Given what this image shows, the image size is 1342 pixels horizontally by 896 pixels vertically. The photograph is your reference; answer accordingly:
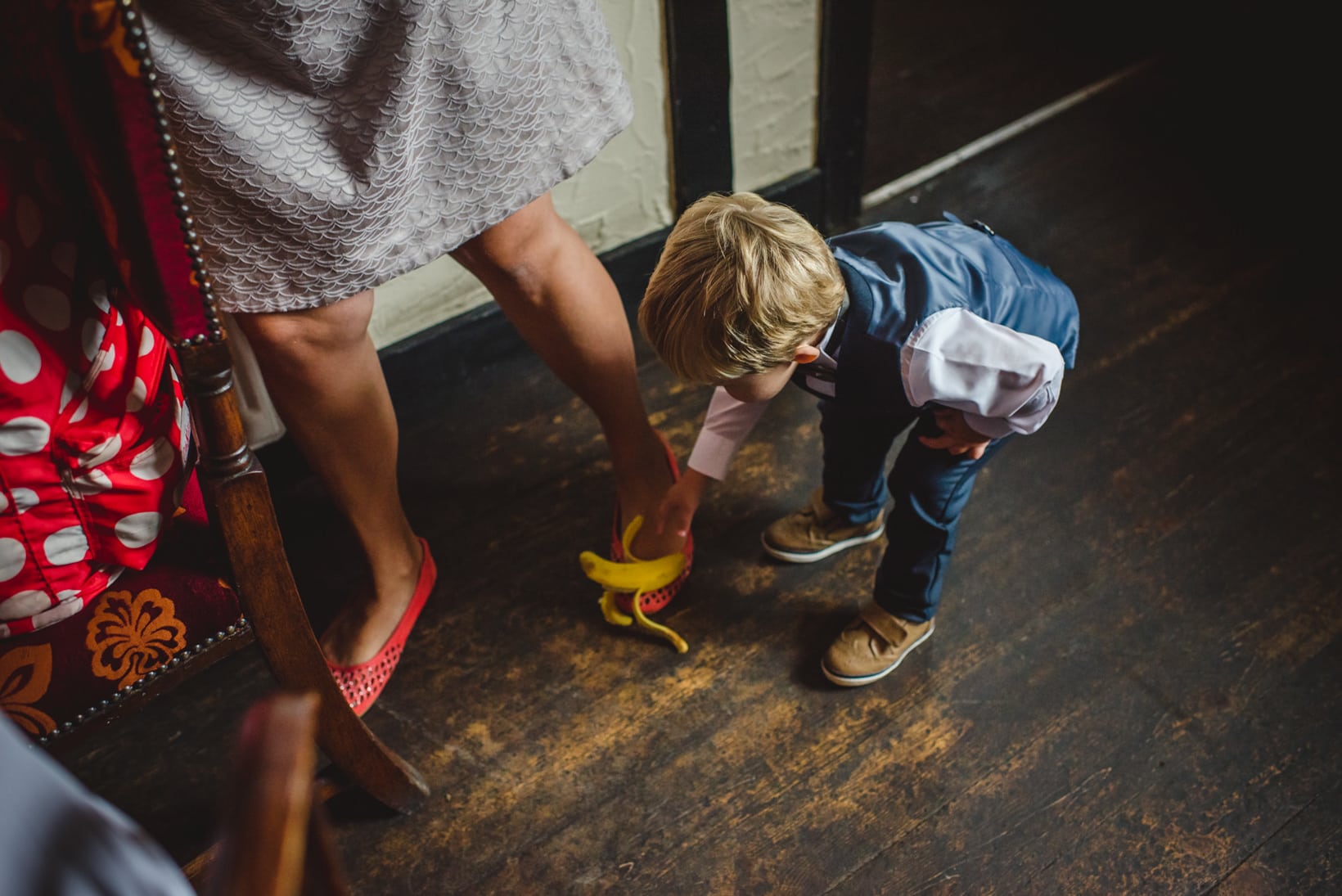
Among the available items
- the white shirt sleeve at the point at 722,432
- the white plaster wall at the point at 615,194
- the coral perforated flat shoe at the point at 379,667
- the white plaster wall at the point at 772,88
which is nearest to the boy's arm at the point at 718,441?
the white shirt sleeve at the point at 722,432

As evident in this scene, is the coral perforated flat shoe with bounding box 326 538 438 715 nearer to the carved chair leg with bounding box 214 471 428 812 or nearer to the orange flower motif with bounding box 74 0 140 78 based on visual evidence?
the carved chair leg with bounding box 214 471 428 812

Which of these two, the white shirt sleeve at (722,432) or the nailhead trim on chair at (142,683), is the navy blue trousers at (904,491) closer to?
the white shirt sleeve at (722,432)

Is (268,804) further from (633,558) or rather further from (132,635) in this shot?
(633,558)

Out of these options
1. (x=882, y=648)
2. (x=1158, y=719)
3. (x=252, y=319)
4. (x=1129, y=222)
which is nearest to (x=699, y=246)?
(x=252, y=319)

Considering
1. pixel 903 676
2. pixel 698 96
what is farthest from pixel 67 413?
pixel 698 96

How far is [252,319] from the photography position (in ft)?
2.92

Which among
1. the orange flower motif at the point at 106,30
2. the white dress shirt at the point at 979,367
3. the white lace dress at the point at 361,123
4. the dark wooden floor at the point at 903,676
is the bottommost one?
the dark wooden floor at the point at 903,676

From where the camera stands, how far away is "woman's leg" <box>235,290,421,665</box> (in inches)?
36.5

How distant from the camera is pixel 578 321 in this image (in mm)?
1090

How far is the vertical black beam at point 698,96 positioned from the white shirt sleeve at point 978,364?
66 centimetres

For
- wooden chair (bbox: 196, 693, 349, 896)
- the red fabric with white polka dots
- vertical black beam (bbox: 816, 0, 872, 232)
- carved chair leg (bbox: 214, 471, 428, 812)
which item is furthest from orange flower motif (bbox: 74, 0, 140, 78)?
vertical black beam (bbox: 816, 0, 872, 232)

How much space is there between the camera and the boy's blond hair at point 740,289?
85 cm

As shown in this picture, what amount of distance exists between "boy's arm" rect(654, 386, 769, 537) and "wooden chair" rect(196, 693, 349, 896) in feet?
2.46

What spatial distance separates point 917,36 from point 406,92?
5.65ft
